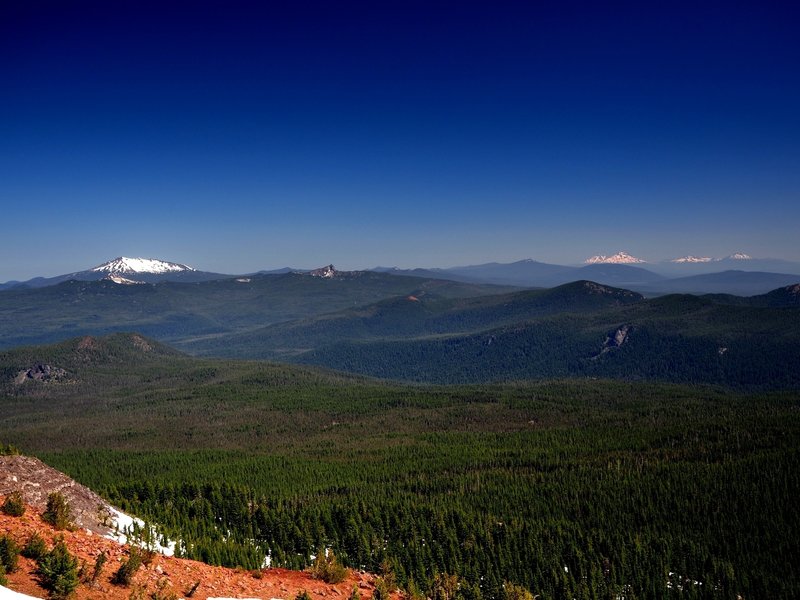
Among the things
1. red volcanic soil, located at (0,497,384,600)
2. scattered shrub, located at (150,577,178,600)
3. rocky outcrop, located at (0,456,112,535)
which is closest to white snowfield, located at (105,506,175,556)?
rocky outcrop, located at (0,456,112,535)

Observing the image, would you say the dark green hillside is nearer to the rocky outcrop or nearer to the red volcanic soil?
the rocky outcrop

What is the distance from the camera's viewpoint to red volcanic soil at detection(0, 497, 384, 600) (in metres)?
27.8

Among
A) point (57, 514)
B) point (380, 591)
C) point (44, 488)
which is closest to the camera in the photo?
point (57, 514)

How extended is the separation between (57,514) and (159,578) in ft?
32.6

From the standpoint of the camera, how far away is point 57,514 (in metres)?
35.8

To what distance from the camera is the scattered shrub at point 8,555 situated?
1052 inches

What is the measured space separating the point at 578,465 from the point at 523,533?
148 feet

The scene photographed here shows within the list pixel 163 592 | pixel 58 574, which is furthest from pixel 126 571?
pixel 58 574

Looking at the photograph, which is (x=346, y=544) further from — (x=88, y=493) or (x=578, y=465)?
(x=578, y=465)

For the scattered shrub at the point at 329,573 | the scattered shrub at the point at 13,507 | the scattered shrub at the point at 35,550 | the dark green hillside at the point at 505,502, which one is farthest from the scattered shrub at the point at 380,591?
the scattered shrub at the point at 13,507

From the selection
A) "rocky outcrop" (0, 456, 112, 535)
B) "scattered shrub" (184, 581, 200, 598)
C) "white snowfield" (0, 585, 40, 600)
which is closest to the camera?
"white snowfield" (0, 585, 40, 600)

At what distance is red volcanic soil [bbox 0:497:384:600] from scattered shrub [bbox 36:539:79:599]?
0.35 m

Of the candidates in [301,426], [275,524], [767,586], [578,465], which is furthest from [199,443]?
[767,586]

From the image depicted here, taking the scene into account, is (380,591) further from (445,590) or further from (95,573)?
(445,590)
